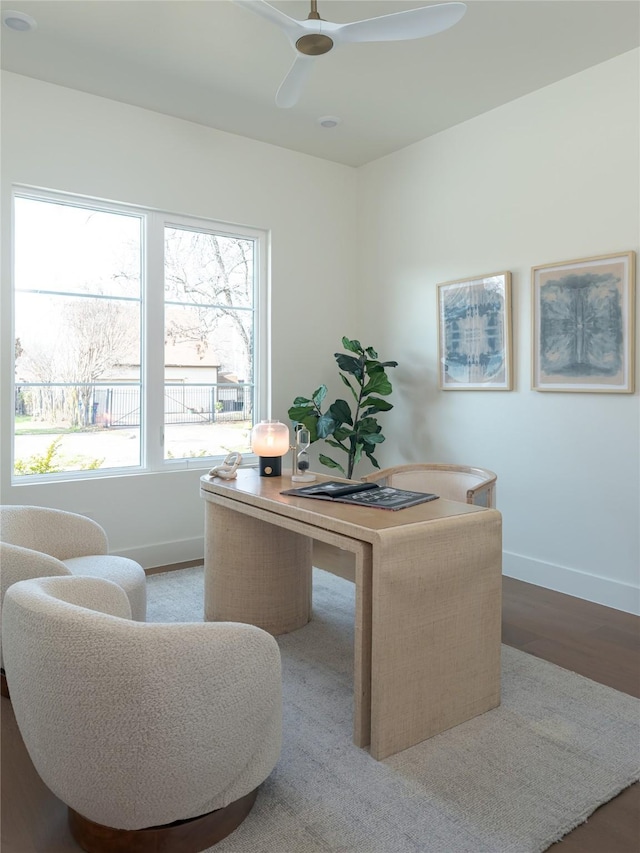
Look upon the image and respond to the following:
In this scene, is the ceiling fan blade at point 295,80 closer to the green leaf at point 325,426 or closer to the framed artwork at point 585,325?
the framed artwork at point 585,325

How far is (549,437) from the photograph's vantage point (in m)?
3.64

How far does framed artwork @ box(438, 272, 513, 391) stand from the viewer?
387 cm

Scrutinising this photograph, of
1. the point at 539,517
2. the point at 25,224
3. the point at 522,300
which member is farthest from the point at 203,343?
the point at 539,517

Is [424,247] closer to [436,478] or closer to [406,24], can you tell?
[436,478]

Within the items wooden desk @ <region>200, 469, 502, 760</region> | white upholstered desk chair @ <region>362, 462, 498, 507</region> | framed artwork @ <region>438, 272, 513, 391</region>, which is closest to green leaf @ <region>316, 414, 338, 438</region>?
framed artwork @ <region>438, 272, 513, 391</region>

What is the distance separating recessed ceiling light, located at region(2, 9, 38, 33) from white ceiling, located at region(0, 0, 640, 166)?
0.12 feet

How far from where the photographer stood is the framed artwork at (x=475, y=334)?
12.7 feet

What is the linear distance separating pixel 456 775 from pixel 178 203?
12.2 feet

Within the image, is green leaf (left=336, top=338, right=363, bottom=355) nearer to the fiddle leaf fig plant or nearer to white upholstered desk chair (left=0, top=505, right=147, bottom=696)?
the fiddle leaf fig plant

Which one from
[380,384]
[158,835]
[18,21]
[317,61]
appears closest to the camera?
[158,835]

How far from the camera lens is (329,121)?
409 cm

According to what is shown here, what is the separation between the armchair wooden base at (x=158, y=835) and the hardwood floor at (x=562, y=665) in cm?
8

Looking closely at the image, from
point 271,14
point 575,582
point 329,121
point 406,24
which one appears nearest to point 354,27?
point 406,24

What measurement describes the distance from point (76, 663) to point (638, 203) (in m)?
3.34
